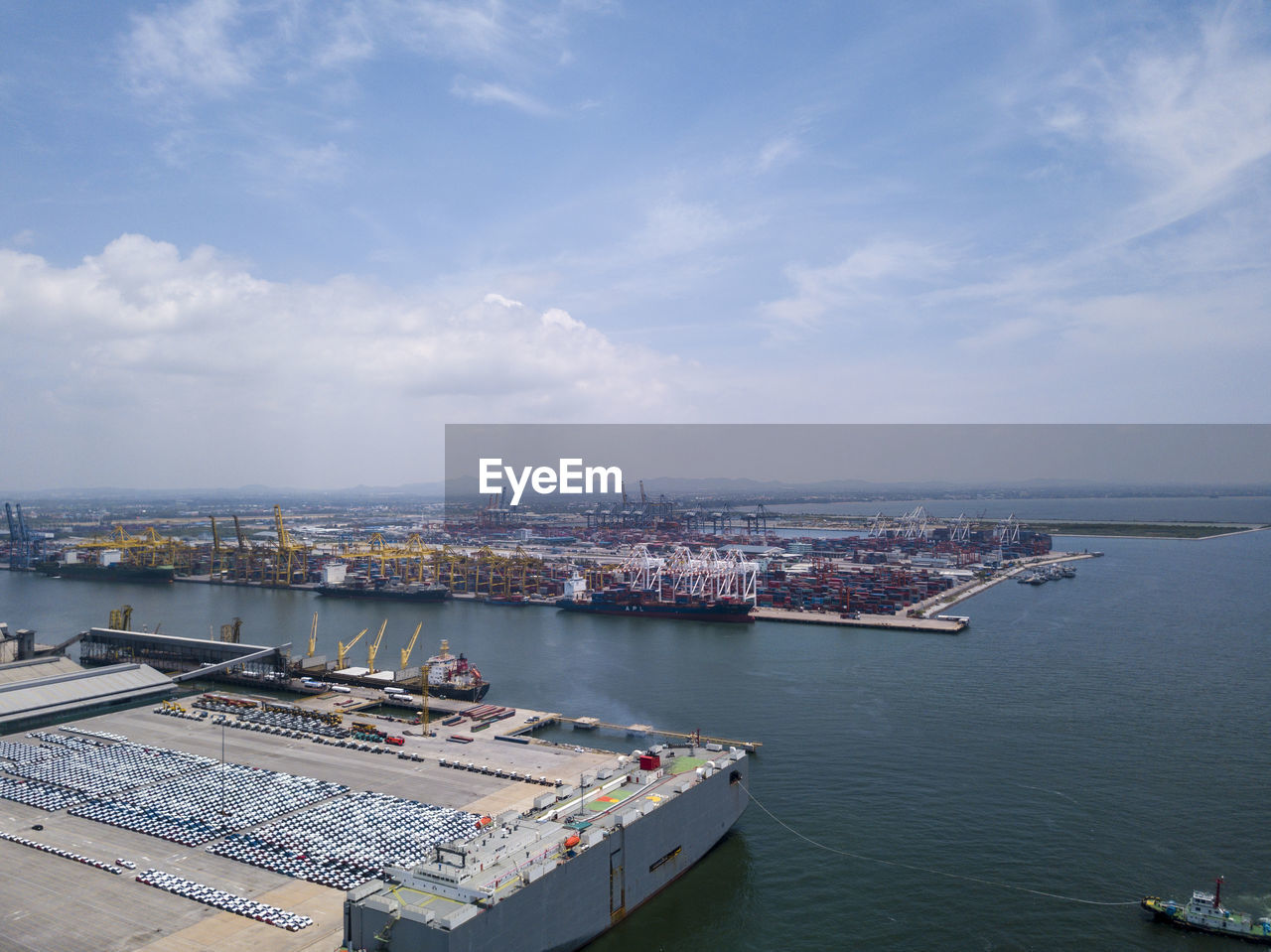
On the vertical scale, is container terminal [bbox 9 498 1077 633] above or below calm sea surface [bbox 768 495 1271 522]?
below

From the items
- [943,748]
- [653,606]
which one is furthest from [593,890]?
[653,606]

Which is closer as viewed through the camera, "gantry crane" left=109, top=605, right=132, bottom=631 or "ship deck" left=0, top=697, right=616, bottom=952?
"ship deck" left=0, top=697, right=616, bottom=952

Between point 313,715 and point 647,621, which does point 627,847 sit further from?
point 647,621

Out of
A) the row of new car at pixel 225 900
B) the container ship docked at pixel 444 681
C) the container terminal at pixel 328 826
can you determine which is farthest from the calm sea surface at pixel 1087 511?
the row of new car at pixel 225 900

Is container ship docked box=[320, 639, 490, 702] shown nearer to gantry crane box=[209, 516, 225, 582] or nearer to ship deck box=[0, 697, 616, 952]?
ship deck box=[0, 697, 616, 952]

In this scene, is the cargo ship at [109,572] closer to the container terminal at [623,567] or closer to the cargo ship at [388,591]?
the container terminal at [623,567]

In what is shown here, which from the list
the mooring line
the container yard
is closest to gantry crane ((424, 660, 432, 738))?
the container yard

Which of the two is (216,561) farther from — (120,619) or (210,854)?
(210,854)
